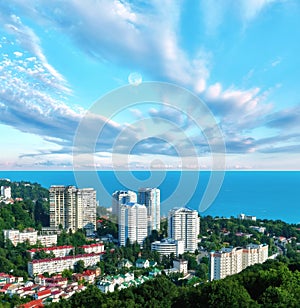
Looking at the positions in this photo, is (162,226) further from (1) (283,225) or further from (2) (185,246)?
(1) (283,225)

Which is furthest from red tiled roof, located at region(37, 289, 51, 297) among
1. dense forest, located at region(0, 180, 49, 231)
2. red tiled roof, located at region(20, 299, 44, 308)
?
dense forest, located at region(0, 180, 49, 231)

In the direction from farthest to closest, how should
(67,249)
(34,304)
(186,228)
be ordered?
1. (186,228)
2. (67,249)
3. (34,304)

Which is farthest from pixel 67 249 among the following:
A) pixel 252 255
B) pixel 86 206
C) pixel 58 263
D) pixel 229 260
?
pixel 252 255

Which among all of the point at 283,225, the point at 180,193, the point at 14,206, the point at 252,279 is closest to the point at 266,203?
the point at 283,225

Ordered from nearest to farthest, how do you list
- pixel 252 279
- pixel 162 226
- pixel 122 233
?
pixel 252 279 < pixel 122 233 < pixel 162 226

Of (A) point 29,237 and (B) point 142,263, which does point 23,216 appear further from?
(B) point 142,263

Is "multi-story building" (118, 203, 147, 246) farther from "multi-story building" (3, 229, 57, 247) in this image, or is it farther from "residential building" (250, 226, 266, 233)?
"residential building" (250, 226, 266, 233)

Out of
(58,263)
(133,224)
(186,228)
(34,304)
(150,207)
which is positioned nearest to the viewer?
(34,304)

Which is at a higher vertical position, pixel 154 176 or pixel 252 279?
pixel 154 176
